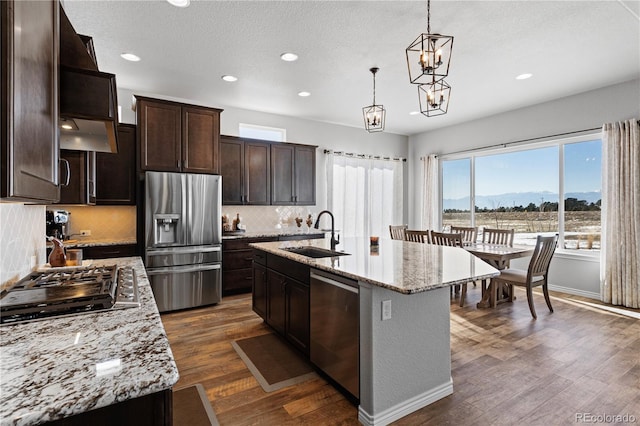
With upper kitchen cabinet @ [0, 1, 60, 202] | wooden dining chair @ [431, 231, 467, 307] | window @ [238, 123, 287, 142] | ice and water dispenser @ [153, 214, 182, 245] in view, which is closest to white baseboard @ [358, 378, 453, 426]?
upper kitchen cabinet @ [0, 1, 60, 202]

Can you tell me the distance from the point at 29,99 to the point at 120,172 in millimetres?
3860

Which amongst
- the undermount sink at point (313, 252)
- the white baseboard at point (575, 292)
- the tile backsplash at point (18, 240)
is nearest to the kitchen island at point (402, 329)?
the undermount sink at point (313, 252)

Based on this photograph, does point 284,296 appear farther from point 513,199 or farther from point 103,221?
point 513,199

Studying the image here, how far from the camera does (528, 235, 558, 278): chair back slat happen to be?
3.77 metres

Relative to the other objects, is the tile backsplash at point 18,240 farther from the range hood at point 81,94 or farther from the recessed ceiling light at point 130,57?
the recessed ceiling light at point 130,57

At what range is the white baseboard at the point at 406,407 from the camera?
1.89 metres

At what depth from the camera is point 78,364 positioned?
0.85 metres

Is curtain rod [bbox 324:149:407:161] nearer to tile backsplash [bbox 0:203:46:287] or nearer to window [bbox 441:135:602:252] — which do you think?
window [bbox 441:135:602:252]

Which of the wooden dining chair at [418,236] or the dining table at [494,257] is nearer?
the dining table at [494,257]

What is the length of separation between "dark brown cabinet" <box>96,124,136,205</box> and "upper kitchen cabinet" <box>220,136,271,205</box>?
47.0 inches

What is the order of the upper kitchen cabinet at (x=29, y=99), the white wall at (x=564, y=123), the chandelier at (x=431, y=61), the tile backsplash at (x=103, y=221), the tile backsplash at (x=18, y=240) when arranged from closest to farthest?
the upper kitchen cabinet at (x=29, y=99)
the tile backsplash at (x=18, y=240)
the chandelier at (x=431, y=61)
the tile backsplash at (x=103, y=221)
the white wall at (x=564, y=123)

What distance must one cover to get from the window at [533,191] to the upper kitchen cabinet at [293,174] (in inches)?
118

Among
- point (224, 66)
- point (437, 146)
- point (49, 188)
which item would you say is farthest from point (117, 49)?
point (437, 146)

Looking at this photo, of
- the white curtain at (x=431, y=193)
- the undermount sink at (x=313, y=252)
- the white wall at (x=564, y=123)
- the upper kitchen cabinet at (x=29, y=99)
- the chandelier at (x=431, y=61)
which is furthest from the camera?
the white curtain at (x=431, y=193)
